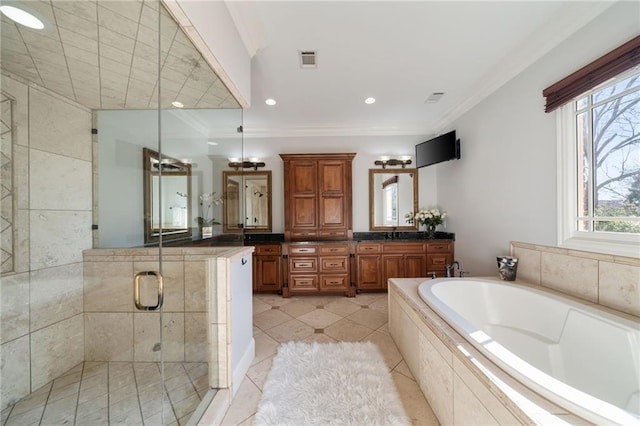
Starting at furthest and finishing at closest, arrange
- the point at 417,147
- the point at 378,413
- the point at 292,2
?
the point at 417,147
the point at 292,2
the point at 378,413

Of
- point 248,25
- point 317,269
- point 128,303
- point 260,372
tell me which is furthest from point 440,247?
point 128,303

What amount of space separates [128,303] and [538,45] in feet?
13.0

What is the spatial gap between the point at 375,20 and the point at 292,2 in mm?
614

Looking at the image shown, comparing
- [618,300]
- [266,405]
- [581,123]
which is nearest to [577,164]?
[581,123]

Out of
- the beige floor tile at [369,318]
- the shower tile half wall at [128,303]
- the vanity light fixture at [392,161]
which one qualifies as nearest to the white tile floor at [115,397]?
the shower tile half wall at [128,303]

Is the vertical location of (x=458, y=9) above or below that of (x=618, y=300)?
above

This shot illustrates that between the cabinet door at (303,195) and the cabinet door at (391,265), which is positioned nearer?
the cabinet door at (391,265)

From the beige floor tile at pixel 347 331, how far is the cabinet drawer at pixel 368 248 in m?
1.11

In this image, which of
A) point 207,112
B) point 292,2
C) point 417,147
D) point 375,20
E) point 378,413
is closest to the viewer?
point 378,413

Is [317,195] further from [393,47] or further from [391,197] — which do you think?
[393,47]

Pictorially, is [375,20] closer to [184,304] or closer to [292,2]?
[292,2]

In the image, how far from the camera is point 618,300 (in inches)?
55.2

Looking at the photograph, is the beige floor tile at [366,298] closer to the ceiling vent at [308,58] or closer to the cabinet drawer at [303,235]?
the cabinet drawer at [303,235]

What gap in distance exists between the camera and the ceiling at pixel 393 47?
5.13ft
